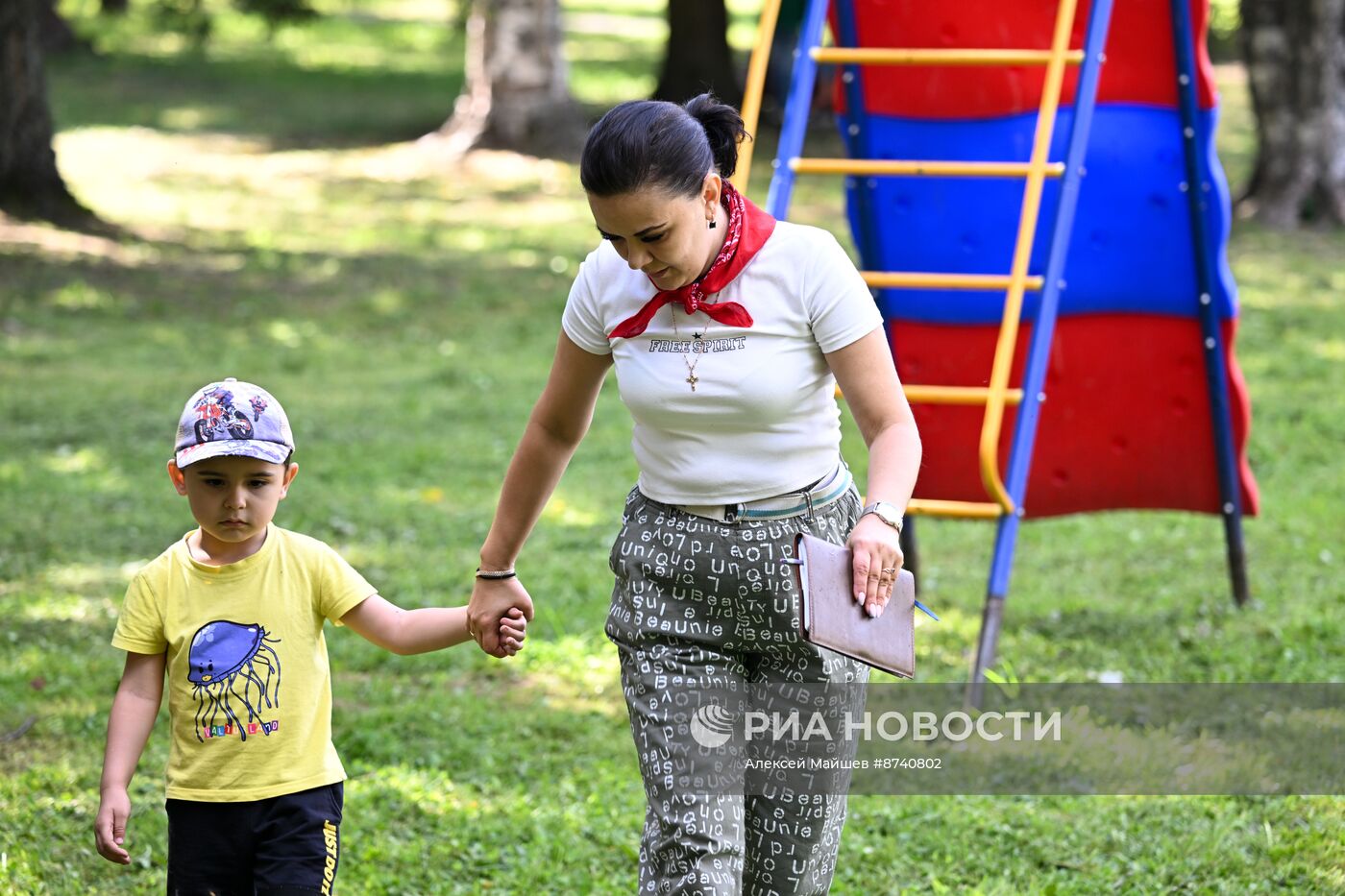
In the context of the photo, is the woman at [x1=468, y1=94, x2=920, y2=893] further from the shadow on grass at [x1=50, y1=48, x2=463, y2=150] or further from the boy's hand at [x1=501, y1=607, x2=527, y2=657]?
the shadow on grass at [x1=50, y1=48, x2=463, y2=150]

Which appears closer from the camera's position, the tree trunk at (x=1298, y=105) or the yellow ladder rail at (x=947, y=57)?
the yellow ladder rail at (x=947, y=57)

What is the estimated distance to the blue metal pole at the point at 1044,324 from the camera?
4.84m

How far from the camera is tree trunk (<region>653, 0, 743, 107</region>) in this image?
19.1 metres

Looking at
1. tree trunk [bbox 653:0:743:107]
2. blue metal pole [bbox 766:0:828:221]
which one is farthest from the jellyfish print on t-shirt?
tree trunk [bbox 653:0:743:107]

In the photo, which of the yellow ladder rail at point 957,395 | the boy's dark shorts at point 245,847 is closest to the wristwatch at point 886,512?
the boy's dark shorts at point 245,847

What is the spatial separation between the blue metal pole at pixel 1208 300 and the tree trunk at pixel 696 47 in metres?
14.0

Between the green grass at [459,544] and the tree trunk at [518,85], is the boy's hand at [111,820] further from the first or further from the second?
the tree trunk at [518,85]

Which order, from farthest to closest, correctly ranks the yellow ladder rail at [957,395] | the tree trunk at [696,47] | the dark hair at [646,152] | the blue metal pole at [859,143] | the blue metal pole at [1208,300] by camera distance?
the tree trunk at [696,47], the blue metal pole at [859,143], the blue metal pole at [1208,300], the yellow ladder rail at [957,395], the dark hair at [646,152]

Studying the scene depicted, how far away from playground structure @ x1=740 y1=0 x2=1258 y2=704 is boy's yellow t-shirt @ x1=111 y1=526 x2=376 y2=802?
2915 mm

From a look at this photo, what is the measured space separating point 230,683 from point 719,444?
94 cm

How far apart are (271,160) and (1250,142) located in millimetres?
11216

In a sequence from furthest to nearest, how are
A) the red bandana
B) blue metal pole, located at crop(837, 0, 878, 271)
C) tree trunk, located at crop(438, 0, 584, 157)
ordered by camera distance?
tree trunk, located at crop(438, 0, 584, 157) → blue metal pole, located at crop(837, 0, 878, 271) → the red bandana

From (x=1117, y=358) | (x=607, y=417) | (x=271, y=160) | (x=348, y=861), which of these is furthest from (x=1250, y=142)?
(x=348, y=861)

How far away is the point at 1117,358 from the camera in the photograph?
5.72 meters
